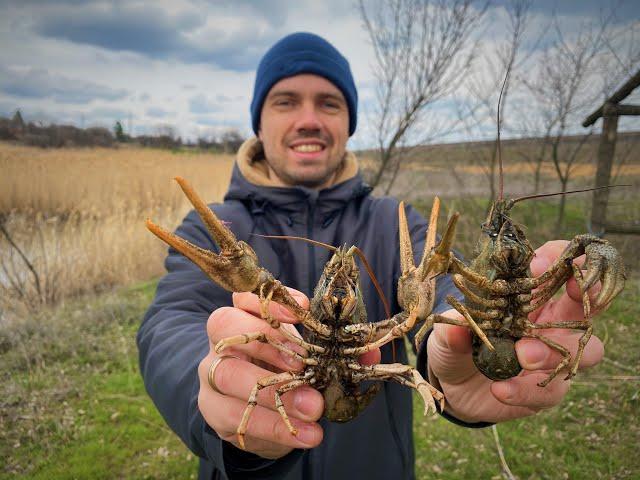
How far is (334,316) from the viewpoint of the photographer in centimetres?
193

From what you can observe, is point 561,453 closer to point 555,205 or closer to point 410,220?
point 410,220

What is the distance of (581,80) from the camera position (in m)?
7.86

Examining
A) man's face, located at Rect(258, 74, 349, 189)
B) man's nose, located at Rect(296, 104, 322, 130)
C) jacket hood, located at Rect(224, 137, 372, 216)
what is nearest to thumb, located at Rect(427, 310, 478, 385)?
jacket hood, located at Rect(224, 137, 372, 216)

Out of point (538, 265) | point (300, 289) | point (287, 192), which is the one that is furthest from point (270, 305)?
point (287, 192)

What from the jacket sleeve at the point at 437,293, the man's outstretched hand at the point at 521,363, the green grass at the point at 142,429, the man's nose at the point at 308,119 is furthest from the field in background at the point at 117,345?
the man's nose at the point at 308,119

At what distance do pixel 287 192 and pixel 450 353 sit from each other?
70.5 inches

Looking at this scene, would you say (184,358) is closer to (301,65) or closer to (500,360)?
(500,360)

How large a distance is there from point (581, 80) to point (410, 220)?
7001mm

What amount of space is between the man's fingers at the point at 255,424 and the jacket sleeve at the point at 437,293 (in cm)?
69

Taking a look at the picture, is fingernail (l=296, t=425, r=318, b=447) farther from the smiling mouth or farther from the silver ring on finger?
the smiling mouth

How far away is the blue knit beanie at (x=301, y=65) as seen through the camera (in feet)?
11.2

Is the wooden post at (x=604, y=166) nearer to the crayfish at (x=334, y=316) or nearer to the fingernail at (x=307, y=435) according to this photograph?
the crayfish at (x=334, y=316)

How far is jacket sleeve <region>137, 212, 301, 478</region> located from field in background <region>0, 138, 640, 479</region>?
2.32 m

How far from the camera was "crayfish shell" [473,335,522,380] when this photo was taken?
6.85 ft
